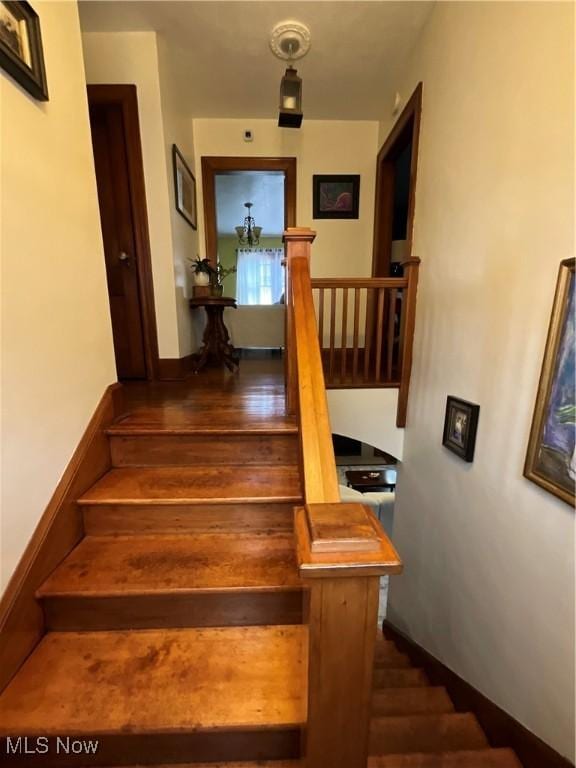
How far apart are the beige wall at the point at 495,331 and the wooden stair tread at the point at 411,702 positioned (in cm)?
16

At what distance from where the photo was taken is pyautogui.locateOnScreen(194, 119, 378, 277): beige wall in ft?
11.3

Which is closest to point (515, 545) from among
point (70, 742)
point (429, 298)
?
point (429, 298)

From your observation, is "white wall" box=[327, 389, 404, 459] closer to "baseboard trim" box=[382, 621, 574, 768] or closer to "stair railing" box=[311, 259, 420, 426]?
"stair railing" box=[311, 259, 420, 426]

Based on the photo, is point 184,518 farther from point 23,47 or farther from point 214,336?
point 214,336

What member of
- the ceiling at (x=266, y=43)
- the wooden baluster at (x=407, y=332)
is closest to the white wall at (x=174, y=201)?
the ceiling at (x=266, y=43)

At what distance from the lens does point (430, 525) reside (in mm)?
2184

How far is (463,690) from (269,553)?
1.23m

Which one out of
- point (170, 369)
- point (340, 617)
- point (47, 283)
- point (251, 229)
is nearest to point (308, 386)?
point (340, 617)

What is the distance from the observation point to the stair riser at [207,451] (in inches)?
67.7

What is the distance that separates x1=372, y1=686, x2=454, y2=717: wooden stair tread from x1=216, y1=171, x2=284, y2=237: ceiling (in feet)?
13.7

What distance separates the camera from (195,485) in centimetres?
157

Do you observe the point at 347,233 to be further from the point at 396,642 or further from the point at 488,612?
the point at 396,642

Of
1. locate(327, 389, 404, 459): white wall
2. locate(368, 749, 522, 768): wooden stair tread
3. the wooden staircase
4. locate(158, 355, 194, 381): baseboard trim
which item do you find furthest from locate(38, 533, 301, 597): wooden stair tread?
locate(158, 355, 194, 381): baseboard trim

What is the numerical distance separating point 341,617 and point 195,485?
1029 millimetres
